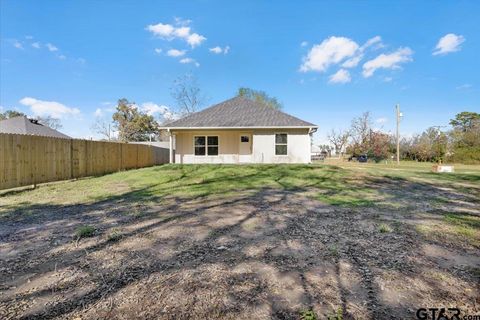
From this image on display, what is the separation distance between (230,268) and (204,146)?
14.0m

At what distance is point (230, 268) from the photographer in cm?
265

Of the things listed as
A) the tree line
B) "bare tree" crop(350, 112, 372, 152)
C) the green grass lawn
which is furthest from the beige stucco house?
"bare tree" crop(350, 112, 372, 152)

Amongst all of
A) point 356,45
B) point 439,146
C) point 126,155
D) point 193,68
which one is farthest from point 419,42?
point 193,68

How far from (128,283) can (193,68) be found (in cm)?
3178

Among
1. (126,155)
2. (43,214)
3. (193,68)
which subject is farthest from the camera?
(193,68)

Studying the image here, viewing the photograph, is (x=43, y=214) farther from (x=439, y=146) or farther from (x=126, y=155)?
(x=439, y=146)

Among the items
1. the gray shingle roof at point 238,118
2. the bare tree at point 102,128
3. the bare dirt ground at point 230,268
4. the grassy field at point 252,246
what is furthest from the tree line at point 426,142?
the bare tree at point 102,128

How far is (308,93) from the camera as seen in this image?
28.4 metres

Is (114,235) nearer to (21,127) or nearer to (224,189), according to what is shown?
Result: (224,189)

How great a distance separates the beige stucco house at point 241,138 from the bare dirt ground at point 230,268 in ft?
36.0

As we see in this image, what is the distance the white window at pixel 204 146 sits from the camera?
16297mm

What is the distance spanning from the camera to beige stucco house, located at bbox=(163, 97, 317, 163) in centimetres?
1549

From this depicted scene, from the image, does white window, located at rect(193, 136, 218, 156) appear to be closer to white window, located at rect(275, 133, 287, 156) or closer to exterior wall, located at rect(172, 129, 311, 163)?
exterior wall, located at rect(172, 129, 311, 163)

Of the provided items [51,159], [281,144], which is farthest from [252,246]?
[281,144]
